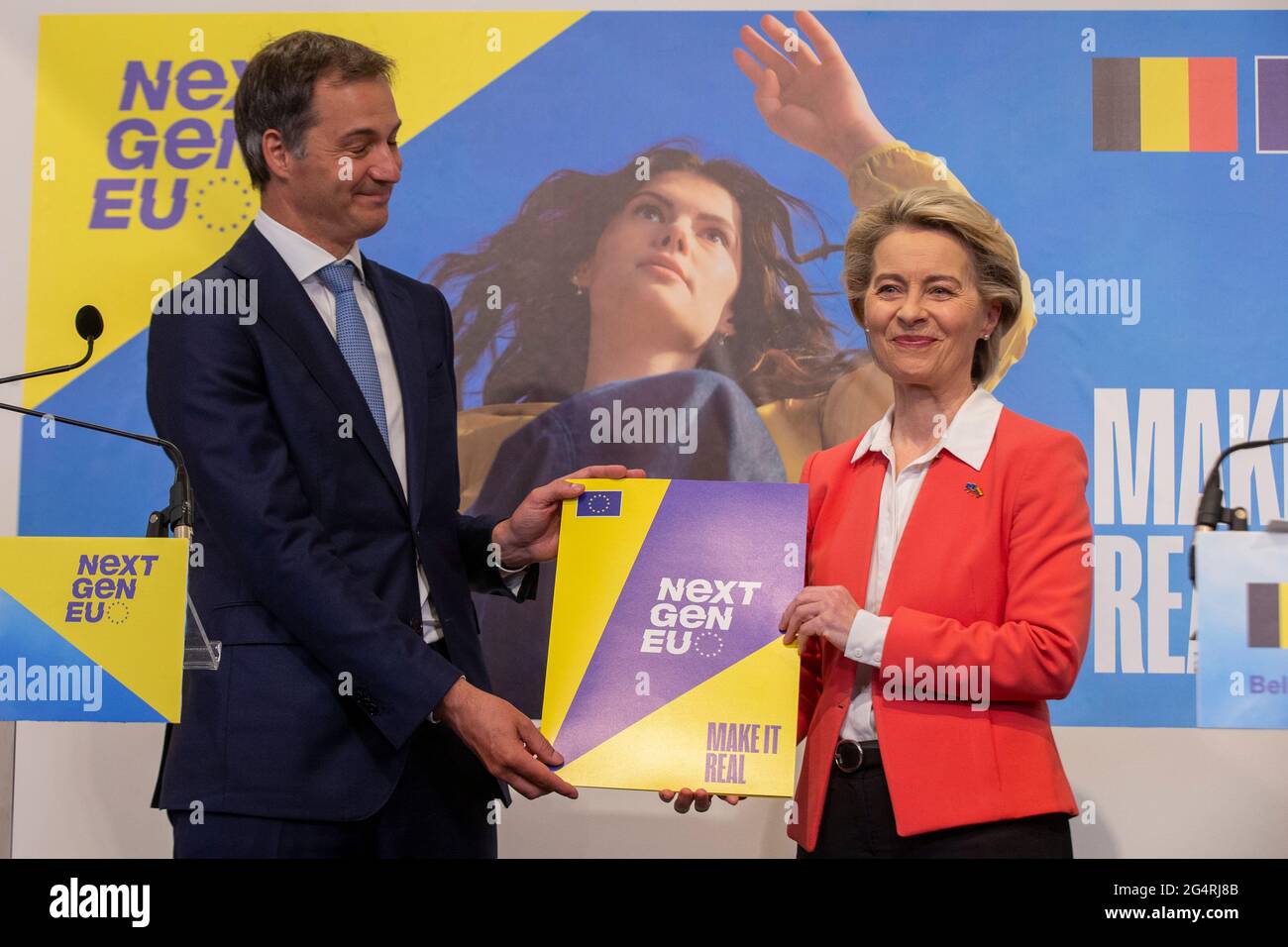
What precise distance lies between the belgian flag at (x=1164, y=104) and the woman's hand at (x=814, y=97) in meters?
0.67

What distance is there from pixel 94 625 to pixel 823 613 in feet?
3.80

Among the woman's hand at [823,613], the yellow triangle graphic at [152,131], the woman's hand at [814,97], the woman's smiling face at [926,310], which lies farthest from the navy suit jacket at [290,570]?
the woman's hand at [814,97]

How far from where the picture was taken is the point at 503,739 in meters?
2.18

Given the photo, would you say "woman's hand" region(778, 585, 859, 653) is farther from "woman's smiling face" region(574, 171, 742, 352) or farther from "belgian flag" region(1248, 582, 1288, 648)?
"woman's smiling face" region(574, 171, 742, 352)

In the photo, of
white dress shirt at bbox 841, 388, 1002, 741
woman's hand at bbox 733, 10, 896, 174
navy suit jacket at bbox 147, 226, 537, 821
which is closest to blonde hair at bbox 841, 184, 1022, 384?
white dress shirt at bbox 841, 388, 1002, 741

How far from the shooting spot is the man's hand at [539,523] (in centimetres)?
241

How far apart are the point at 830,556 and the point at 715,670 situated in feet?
0.91

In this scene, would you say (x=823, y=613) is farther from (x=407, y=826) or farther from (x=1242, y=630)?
(x=407, y=826)

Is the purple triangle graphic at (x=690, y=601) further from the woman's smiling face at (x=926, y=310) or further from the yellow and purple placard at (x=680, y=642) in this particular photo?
the woman's smiling face at (x=926, y=310)

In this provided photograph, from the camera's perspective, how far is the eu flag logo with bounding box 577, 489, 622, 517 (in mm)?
2344

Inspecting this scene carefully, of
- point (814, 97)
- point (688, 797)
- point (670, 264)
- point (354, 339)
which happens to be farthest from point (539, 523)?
point (814, 97)

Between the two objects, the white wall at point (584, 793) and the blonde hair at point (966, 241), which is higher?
the blonde hair at point (966, 241)

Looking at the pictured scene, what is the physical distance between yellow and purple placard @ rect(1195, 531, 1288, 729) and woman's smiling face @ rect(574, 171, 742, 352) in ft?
6.43

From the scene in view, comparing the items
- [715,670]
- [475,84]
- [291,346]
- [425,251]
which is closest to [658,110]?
[475,84]
